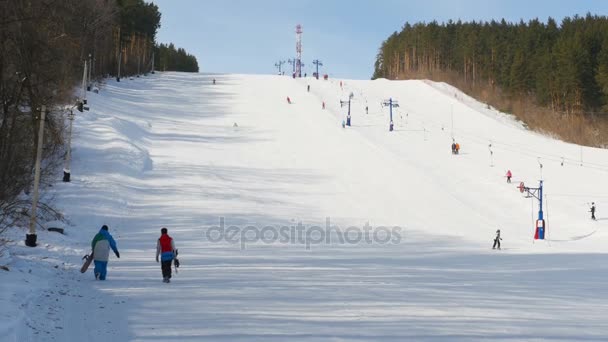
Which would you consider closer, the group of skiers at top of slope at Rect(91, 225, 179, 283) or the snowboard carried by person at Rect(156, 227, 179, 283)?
the group of skiers at top of slope at Rect(91, 225, 179, 283)

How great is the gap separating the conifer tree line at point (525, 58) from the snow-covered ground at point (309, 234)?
20963mm

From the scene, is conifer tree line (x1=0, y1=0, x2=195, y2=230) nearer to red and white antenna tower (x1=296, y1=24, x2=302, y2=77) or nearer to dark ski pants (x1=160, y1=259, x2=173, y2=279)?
dark ski pants (x1=160, y1=259, x2=173, y2=279)

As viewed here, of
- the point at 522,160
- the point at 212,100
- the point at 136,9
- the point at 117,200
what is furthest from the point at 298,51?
the point at 117,200

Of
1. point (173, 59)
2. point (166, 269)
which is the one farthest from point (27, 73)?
point (173, 59)

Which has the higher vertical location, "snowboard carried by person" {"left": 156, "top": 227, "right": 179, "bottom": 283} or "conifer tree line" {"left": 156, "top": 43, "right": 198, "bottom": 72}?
"conifer tree line" {"left": 156, "top": 43, "right": 198, "bottom": 72}

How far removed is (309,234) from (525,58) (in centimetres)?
7105

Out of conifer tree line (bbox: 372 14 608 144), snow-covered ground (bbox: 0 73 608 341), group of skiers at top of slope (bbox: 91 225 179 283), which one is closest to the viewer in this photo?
snow-covered ground (bbox: 0 73 608 341)

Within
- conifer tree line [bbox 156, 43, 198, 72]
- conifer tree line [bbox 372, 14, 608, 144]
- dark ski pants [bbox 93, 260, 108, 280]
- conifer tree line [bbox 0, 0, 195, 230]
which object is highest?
conifer tree line [bbox 156, 43, 198, 72]

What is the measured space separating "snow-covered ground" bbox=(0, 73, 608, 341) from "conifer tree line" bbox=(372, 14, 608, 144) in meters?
21.0

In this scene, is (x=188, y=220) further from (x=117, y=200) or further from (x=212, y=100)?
(x=212, y=100)

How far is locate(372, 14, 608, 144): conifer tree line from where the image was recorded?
235ft

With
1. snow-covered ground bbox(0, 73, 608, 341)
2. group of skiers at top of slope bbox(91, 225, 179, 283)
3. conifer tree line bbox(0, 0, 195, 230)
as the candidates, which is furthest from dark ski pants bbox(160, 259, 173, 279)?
conifer tree line bbox(0, 0, 195, 230)

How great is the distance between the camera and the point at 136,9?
8181 cm

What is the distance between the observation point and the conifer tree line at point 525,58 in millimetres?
71500
